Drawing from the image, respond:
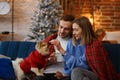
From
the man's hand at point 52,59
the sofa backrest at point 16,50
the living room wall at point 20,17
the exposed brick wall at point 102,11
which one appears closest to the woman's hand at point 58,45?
the man's hand at point 52,59

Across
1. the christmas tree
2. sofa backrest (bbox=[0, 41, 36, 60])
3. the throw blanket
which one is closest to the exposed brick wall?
the christmas tree

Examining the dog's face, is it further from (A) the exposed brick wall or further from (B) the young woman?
(A) the exposed brick wall

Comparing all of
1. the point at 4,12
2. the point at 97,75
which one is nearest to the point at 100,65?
the point at 97,75

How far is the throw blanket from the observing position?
244 centimetres

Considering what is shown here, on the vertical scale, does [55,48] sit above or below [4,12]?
below

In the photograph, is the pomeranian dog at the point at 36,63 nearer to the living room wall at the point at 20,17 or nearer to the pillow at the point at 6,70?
the pillow at the point at 6,70

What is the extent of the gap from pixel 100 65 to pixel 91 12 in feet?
12.7

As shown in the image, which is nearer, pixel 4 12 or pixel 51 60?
pixel 51 60

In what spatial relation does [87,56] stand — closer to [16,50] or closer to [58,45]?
[58,45]

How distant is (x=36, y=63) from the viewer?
8.69ft

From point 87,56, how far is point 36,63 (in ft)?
1.66

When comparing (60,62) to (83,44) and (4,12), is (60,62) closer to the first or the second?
(83,44)

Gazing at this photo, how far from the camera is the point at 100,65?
245 centimetres

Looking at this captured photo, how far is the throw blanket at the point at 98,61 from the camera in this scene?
2438 mm
